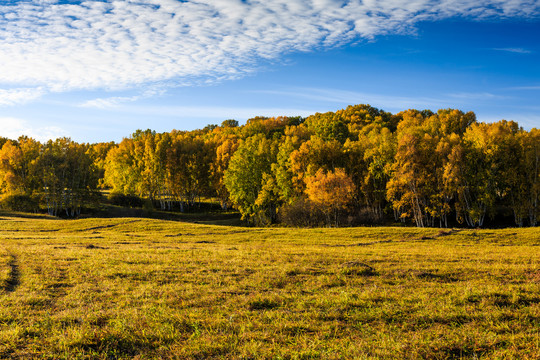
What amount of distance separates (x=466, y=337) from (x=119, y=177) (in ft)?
355

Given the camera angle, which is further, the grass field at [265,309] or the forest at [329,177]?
the forest at [329,177]

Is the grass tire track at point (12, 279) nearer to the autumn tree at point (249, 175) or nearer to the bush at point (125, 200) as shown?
the autumn tree at point (249, 175)

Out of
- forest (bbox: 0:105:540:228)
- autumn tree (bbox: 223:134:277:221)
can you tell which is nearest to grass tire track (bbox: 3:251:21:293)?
Answer: forest (bbox: 0:105:540:228)

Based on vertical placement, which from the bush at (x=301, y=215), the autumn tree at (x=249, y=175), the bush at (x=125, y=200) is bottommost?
the bush at (x=301, y=215)

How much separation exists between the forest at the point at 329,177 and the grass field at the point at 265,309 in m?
42.7

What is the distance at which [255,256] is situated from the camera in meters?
24.1

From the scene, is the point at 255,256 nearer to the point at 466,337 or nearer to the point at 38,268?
the point at 38,268

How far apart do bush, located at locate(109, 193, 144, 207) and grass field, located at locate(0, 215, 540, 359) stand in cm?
7631

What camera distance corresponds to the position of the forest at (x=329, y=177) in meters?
63.9

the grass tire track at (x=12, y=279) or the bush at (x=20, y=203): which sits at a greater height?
the bush at (x=20, y=203)

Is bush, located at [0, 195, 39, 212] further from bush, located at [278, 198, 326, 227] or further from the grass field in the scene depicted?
the grass field

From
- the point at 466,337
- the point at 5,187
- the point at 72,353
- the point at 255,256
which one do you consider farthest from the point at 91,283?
Answer: the point at 5,187

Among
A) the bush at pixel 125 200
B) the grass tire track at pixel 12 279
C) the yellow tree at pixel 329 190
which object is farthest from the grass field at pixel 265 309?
the bush at pixel 125 200

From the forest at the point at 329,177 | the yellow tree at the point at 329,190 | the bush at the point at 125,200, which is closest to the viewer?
the yellow tree at the point at 329,190
